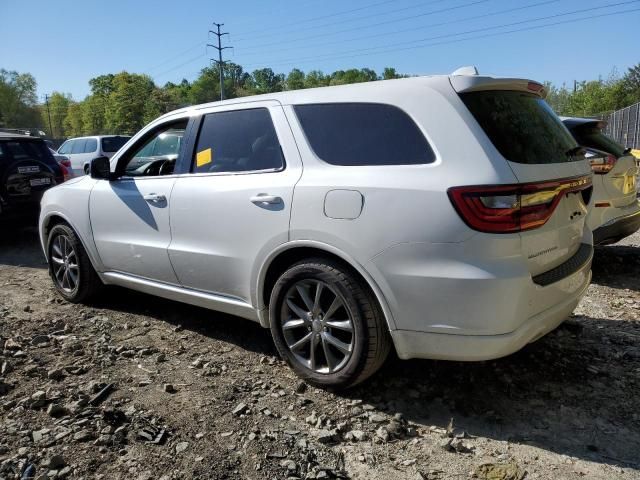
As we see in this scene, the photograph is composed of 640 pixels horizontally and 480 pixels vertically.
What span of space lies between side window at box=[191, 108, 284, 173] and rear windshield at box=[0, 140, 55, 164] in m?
5.42

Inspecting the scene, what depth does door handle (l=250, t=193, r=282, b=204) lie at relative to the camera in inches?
123

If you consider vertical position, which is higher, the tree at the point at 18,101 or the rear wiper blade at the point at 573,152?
the tree at the point at 18,101

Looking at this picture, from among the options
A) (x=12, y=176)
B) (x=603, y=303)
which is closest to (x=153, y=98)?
(x=12, y=176)

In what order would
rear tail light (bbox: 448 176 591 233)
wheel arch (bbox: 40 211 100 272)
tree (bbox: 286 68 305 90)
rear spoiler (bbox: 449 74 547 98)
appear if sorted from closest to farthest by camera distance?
rear tail light (bbox: 448 176 591 233) < rear spoiler (bbox: 449 74 547 98) < wheel arch (bbox: 40 211 100 272) < tree (bbox: 286 68 305 90)

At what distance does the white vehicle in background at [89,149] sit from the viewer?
16141mm

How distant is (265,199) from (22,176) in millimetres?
6097

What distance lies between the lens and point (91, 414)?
2898 millimetres

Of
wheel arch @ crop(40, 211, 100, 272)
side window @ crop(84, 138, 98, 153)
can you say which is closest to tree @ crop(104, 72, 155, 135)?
side window @ crop(84, 138, 98, 153)

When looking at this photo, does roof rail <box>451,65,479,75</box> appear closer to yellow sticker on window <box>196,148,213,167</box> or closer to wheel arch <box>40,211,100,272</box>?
yellow sticker on window <box>196,148,213,167</box>

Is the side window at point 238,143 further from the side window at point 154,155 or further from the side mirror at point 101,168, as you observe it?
the side mirror at point 101,168

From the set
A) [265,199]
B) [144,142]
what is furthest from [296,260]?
[144,142]

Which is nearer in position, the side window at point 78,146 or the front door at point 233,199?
the front door at point 233,199

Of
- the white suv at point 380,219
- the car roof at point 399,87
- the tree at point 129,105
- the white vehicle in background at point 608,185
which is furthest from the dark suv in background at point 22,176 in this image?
the tree at point 129,105

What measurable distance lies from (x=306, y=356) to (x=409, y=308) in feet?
2.88
